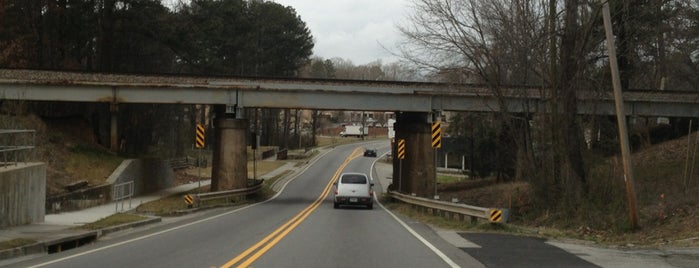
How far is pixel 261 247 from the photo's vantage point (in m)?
13.3

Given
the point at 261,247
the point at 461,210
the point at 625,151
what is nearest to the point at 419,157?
the point at 461,210

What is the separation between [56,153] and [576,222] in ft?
88.8

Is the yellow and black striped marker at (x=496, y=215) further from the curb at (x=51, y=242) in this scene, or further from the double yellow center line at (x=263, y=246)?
the curb at (x=51, y=242)

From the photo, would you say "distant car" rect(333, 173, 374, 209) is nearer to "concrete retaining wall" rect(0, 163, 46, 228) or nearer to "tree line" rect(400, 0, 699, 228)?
"tree line" rect(400, 0, 699, 228)

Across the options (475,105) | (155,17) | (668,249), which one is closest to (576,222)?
(668,249)

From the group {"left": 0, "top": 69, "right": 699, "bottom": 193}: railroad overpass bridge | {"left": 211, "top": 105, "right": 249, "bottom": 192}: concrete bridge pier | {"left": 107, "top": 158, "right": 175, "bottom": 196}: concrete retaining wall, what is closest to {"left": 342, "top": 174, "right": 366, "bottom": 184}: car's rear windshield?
{"left": 0, "top": 69, "right": 699, "bottom": 193}: railroad overpass bridge

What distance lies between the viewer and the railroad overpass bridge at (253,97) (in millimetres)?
36188

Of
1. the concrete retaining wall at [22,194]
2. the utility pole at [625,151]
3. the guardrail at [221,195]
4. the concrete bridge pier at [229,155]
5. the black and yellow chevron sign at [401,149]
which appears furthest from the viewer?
the black and yellow chevron sign at [401,149]

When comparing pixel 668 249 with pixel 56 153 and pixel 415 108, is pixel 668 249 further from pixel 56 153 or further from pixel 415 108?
pixel 56 153

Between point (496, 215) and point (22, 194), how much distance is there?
41.7 feet

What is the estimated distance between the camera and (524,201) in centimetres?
2456

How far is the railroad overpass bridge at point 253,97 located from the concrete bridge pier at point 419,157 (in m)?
0.06

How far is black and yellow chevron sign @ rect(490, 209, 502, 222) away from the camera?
17844 mm

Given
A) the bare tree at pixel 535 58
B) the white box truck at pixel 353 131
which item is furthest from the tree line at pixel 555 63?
the white box truck at pixel 353 131
